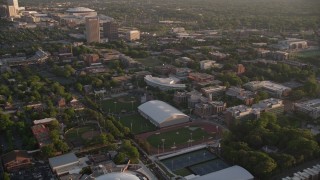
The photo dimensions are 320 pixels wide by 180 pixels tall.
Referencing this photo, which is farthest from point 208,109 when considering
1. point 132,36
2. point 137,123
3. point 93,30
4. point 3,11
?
point 3,11

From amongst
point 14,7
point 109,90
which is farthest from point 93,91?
point 14,7

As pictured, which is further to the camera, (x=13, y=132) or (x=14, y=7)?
(x=14, y=7)

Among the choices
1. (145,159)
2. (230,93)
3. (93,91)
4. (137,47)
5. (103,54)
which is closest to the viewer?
(145,159)

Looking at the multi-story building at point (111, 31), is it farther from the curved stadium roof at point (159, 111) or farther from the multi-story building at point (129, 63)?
the curved stadium roof at point (159, 111)

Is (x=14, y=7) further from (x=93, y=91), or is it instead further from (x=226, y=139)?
(x=226, y=139)

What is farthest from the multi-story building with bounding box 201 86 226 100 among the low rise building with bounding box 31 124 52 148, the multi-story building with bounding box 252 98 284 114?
the low rise building with bounding box 31 124 52 148

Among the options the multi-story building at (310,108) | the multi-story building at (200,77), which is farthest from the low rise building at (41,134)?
the multi-story building at (310,108)

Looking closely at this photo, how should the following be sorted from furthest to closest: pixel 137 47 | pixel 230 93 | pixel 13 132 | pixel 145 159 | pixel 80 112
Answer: pixel 137 47 < pixel 230 93 < pixel 80 112 < pixel 13 132 < pixel 145 159
